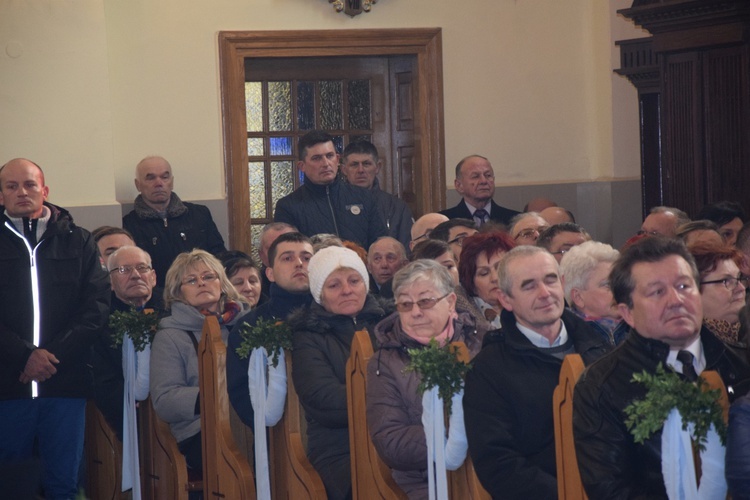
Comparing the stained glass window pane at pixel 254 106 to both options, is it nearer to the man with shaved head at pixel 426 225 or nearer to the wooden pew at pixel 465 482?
the man with shaved head at pixel 426 225

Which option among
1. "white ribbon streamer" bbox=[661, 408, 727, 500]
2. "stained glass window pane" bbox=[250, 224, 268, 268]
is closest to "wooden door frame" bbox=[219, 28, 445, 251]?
"stained glass window pane" bbox=[250, 224, 268, 268]

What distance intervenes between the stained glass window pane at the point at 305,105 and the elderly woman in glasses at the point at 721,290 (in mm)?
4994

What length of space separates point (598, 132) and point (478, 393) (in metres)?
5.79

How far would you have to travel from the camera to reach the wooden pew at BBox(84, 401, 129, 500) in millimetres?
5035

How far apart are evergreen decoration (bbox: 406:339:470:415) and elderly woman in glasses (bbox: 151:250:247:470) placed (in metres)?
1.58

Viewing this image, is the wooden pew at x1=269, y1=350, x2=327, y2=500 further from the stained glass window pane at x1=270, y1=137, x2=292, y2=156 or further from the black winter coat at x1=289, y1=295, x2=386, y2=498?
the stained glass window pane at x1=270, y1=137, x2=292, y2=156

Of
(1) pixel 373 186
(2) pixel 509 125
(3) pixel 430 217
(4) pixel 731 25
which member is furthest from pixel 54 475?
(2) pixel 509 125

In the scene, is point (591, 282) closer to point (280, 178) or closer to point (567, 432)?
point (567, 432)

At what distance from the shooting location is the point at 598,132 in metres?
8.49

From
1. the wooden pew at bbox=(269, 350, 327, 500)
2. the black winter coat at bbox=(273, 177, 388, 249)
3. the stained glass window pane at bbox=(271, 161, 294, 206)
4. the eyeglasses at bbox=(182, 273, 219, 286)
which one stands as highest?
the stained glass window pane at bbox=(271, 161, 294, 206)

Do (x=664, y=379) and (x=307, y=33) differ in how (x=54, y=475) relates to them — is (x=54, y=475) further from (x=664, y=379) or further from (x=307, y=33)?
(x=307, y=33)

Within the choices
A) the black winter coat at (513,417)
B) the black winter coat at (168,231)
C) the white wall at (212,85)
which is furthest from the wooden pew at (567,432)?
the white wall at (212,85)

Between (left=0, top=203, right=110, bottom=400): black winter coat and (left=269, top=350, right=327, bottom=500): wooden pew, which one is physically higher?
(left=0, top=203, right=110, bottom=400): black winter coat

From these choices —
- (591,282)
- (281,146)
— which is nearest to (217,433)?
(591,282)
